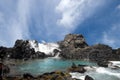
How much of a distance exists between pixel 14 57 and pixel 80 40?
208 feet

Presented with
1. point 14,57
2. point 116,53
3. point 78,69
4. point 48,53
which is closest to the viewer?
point 78,69

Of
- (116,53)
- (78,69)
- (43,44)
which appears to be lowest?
(78,69)

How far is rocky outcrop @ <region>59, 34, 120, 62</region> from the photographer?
152 m

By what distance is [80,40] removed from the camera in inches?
7357

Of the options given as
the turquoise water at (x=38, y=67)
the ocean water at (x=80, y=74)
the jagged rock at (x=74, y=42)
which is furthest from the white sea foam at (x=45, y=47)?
the ocean water at (x=80, y=74)

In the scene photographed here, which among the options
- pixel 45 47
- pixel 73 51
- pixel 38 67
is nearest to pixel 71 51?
pixel 73 51

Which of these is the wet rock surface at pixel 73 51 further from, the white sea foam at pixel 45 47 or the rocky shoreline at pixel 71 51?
the white sea foam at pixel 45 47

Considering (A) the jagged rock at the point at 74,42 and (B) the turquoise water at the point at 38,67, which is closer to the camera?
(B) the turquoise water at the point at 38,67

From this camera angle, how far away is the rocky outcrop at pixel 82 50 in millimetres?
152325

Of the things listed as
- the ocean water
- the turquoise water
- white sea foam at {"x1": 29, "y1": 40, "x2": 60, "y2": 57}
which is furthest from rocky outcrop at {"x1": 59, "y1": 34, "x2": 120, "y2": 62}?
the ocean water

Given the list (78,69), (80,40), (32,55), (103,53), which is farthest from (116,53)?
(78,69)

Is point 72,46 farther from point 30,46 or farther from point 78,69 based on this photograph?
point 78,69

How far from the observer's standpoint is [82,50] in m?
170

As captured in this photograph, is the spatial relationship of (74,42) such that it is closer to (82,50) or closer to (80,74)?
(82,50)
